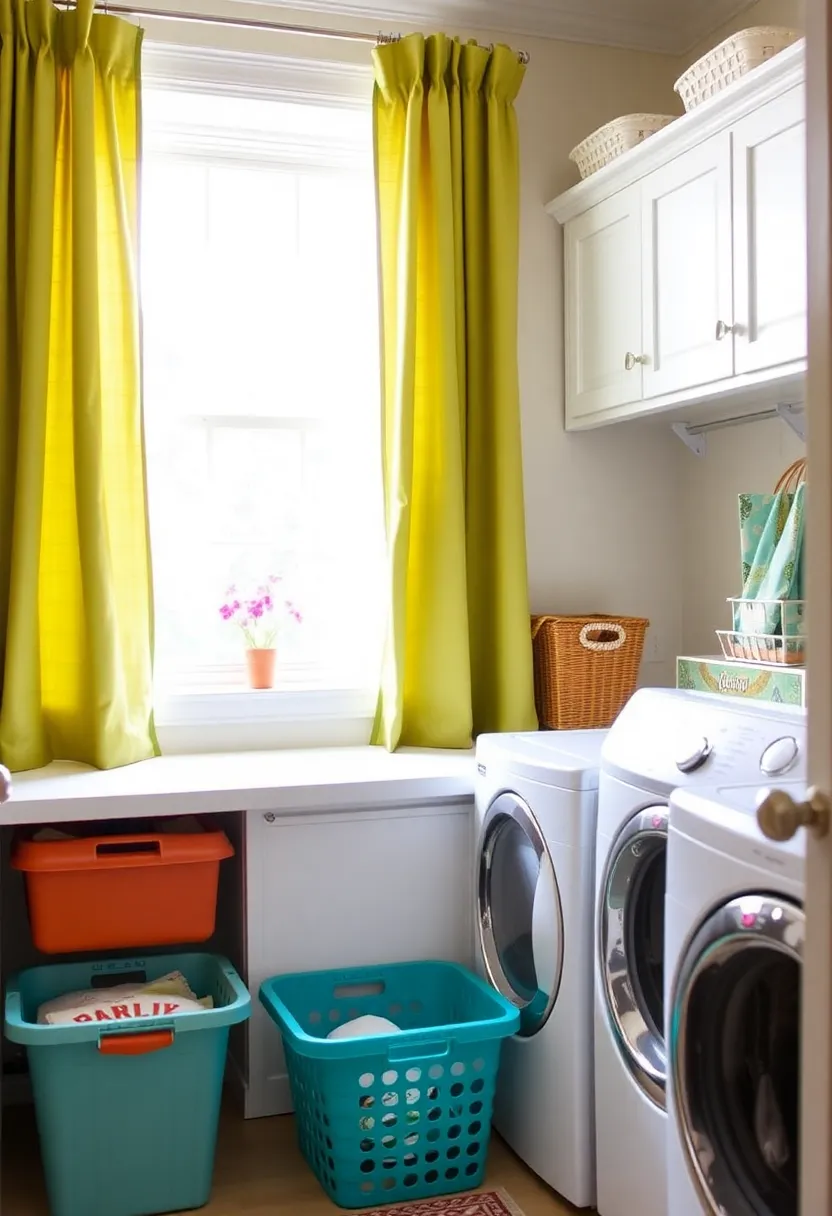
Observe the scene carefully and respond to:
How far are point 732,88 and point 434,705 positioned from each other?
1573 millimetres

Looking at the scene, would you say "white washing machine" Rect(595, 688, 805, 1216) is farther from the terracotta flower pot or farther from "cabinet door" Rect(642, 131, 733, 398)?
the terracotta flower pot

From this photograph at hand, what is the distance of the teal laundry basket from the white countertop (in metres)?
0.40

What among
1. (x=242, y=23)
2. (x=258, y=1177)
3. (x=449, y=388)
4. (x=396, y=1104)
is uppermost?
(x=242, y=23)

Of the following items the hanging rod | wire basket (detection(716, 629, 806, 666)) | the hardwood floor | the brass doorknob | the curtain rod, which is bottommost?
the hardwood floor

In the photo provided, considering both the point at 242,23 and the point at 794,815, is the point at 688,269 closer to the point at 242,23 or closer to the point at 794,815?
the point at 242,23

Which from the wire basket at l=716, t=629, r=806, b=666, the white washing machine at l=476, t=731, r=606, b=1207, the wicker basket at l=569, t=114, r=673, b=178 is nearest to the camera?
the white washing machine at l=476, t=731, r=606, b=1207

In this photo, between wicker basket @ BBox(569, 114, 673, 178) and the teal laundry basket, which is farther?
wicker basket @ BBox(569, 114, 673, 178)

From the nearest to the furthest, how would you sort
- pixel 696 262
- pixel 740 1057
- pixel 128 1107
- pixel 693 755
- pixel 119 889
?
pixel 740 1057 → pixel 693 755 → pixel 128 1107 → pixel 119 889 → pixel 696 262

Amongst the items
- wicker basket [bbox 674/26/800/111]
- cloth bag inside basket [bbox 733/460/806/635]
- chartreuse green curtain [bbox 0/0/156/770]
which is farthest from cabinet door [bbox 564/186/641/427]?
chartreuse green curtain [bbox 0/0/156/770]

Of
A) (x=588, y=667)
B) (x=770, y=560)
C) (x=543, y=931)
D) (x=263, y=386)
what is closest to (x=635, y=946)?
(x=543, y=931)

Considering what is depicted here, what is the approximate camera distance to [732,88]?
7.96 feet

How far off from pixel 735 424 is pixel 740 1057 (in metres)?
1.86

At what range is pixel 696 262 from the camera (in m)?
2.65

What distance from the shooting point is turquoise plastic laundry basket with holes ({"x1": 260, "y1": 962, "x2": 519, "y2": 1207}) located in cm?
227
